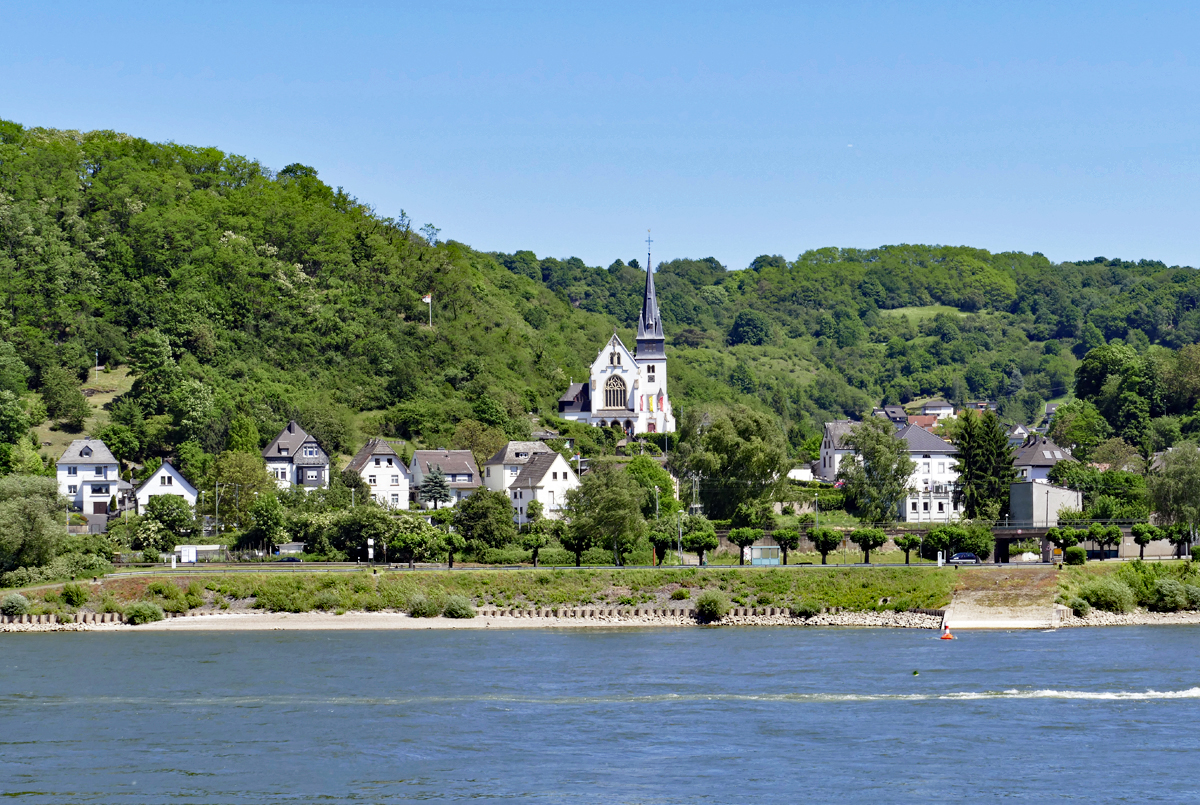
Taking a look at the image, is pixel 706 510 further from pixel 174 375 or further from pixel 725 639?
pixel 174 375

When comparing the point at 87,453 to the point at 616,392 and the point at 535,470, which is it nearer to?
the point at 535,470

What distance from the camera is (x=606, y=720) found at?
38219mm

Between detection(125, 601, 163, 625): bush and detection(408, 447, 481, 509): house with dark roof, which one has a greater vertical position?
detection(408, 447, 481, 509): house with dark roof

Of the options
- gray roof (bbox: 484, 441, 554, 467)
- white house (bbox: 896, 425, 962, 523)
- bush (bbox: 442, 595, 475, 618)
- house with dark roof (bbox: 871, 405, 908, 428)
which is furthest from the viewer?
house with dark roof (bbox: 871, 405, 908, 428)

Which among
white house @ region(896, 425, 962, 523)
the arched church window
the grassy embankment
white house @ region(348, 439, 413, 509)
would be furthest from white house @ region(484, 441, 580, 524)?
the arched church window

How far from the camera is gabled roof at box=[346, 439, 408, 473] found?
313 feet

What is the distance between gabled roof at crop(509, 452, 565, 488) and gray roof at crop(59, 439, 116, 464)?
1014 inches

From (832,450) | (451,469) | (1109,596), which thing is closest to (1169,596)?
(1109,596)

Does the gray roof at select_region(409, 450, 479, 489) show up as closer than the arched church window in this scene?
Yes

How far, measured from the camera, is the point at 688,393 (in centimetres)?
15712

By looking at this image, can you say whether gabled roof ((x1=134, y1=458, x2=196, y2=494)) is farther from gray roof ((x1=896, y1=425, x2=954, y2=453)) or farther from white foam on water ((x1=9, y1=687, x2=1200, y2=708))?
gray roof ((x1=896, y1=425, x2=954, y2=453))

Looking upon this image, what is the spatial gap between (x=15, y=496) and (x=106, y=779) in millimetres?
37830

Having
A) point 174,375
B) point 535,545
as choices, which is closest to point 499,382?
point 174,375

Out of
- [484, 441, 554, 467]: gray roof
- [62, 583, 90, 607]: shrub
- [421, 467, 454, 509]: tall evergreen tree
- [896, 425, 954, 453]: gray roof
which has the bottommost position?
[62, 583, 90, 607]: shrub
